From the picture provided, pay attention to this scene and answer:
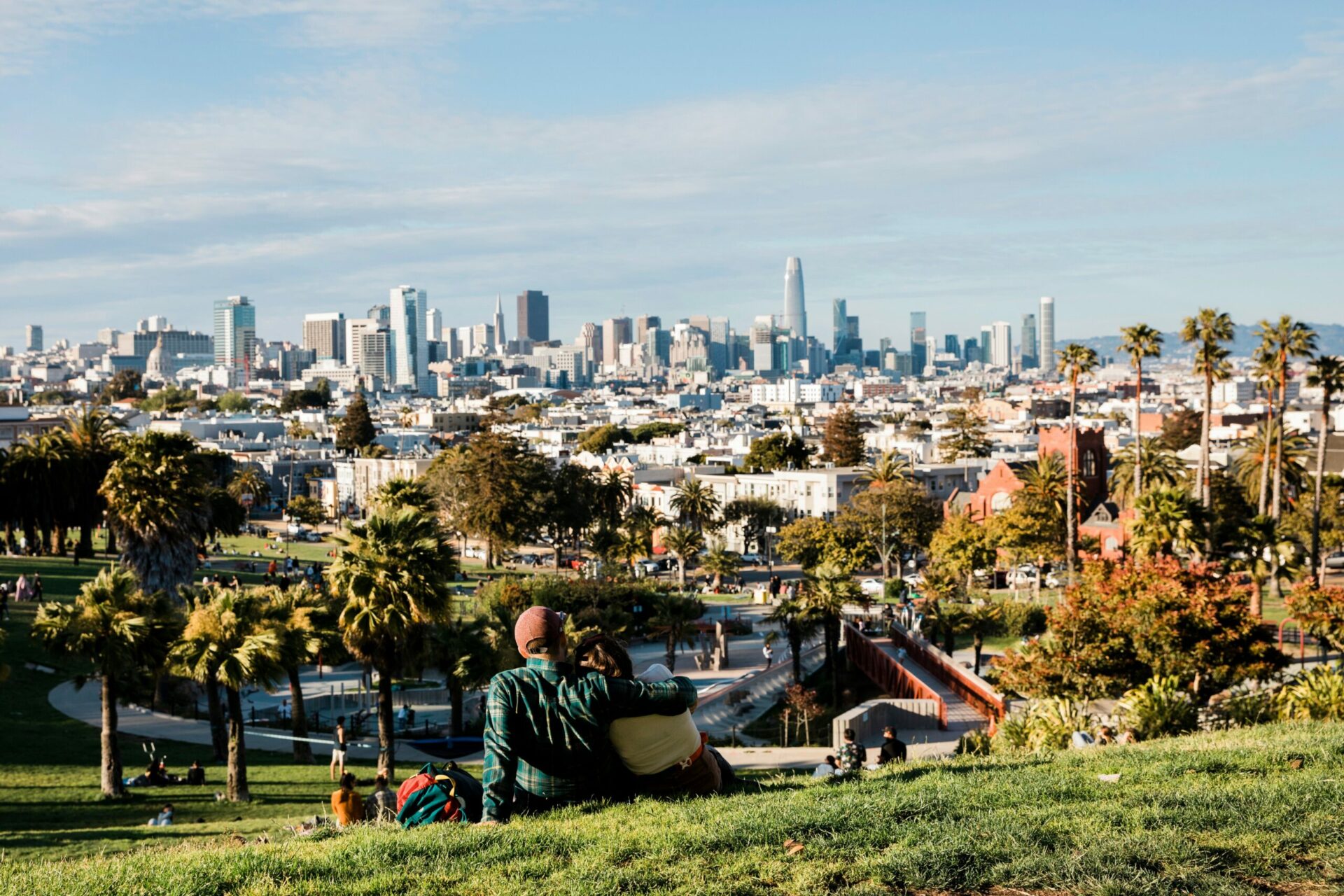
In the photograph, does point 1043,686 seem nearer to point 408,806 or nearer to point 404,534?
point 404,534

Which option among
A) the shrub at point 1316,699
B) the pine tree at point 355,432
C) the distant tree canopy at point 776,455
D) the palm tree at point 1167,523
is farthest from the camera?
the pine tree at point 355,432

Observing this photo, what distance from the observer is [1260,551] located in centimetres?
3803

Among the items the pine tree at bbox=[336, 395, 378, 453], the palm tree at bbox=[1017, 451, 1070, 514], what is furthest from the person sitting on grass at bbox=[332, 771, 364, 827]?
the pine tree at bbox=[336, 395, 378, 453]

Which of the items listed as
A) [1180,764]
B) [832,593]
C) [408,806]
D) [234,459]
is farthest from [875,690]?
[234,459]

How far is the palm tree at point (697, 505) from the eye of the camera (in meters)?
70.2

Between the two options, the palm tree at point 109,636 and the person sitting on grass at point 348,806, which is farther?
the palm tree at point 109,636

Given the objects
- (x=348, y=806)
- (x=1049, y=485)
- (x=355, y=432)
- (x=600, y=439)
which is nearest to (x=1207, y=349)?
(x=1049, y=485)

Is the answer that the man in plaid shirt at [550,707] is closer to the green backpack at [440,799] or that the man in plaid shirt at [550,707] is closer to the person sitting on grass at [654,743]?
the person sitting on grass at [654,743]

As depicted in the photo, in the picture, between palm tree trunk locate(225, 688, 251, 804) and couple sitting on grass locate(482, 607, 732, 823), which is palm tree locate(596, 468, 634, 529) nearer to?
palm tree trunk locate(225, 688, 251, 804)

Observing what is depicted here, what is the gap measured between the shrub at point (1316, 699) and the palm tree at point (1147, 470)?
33.6 metres

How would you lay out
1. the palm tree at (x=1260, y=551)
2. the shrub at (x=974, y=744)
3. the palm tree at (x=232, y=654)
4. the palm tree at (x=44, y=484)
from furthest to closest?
1. the palm tree at (x=44, y=484)
2. the palm tree at (x=1260, y=551)
3. the palm tree at (x=232, y=654)
4. the shrub at (x=974, y=744)

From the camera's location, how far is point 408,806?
25.5 ft

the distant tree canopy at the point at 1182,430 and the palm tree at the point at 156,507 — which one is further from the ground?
the distant tree canopy at the point at 1182,430

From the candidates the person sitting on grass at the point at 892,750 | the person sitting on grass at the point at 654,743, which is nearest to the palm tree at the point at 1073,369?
the person sitting on grass at the point at 892,750
